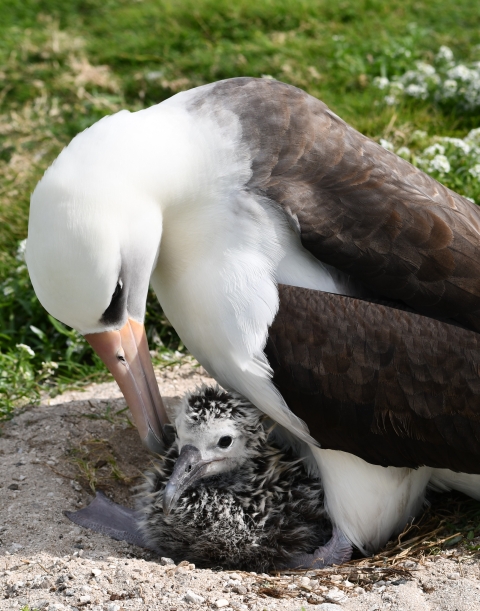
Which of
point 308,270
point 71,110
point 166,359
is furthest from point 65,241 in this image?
point 71,110

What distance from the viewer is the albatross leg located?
16.3ft

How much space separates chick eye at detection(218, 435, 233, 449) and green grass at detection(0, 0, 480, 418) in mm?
3511

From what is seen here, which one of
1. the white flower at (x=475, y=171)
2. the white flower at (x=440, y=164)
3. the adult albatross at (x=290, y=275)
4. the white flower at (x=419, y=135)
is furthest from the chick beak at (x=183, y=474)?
the white flower at (x=419, y=135)

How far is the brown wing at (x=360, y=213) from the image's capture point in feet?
15.1

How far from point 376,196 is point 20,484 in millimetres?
2622

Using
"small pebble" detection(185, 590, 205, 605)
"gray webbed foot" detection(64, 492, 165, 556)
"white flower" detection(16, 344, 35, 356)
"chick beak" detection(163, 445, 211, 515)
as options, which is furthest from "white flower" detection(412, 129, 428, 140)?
"small pebble" detection(185, 590, 205, 605)

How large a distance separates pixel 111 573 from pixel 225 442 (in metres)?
0.91

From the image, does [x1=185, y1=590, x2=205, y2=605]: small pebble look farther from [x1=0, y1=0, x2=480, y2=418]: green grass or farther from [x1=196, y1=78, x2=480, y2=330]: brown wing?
[x1=0, y1=0, x2=480, y2=418]: green grass

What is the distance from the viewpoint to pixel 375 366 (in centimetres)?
453

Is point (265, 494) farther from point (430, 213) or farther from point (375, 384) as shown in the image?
point (430, 213)

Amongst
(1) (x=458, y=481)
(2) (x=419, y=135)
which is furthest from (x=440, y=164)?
(1) (x=458, y=481)

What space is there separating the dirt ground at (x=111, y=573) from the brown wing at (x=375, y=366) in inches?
29.0

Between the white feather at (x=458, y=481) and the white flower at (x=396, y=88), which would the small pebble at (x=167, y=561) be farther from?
the white flower at (x=396, y=88)

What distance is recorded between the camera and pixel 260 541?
486 cm
